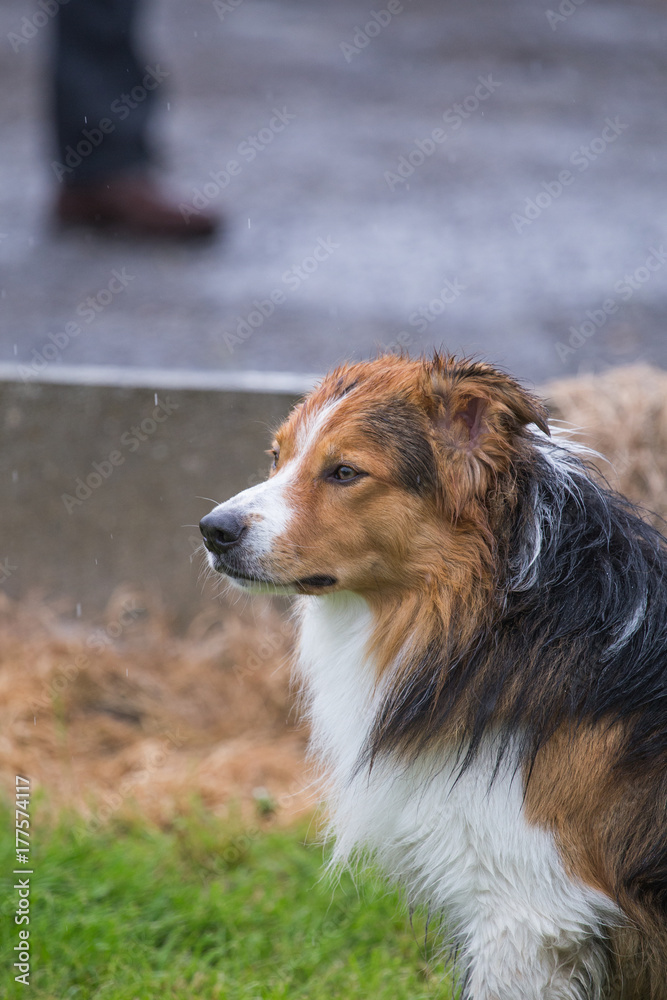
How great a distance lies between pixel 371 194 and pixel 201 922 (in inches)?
310

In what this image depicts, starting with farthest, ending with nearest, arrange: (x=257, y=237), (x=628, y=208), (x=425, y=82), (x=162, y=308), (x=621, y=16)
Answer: (x=621, y=16)
(x=425, y=82)
(x=628, y=208)
(x=257, y=237)
(x=162, y=308)

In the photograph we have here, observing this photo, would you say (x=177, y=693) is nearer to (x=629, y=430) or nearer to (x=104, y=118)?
(x=629, y=430)

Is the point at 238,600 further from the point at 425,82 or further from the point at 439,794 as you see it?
the point at 425,82

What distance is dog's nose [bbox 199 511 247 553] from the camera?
255cm

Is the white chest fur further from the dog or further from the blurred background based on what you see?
the blurred background

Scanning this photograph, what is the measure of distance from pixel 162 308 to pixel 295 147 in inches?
179

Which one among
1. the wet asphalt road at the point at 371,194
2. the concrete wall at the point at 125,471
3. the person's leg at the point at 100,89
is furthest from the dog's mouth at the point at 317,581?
the person's leg at the point at 100,89

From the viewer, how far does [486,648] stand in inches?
101

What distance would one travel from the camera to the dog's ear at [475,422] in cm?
252

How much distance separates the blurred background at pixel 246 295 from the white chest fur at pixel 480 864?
35.6 inches

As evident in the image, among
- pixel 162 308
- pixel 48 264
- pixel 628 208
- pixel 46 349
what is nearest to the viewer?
pixel 46 349

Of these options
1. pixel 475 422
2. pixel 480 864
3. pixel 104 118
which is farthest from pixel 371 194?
pixel 480 864

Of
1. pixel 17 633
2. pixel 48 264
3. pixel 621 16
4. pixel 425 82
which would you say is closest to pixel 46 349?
pixel 48 264

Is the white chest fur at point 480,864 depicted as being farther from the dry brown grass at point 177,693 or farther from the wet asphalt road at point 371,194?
the wet asphalt road at point 371,194
